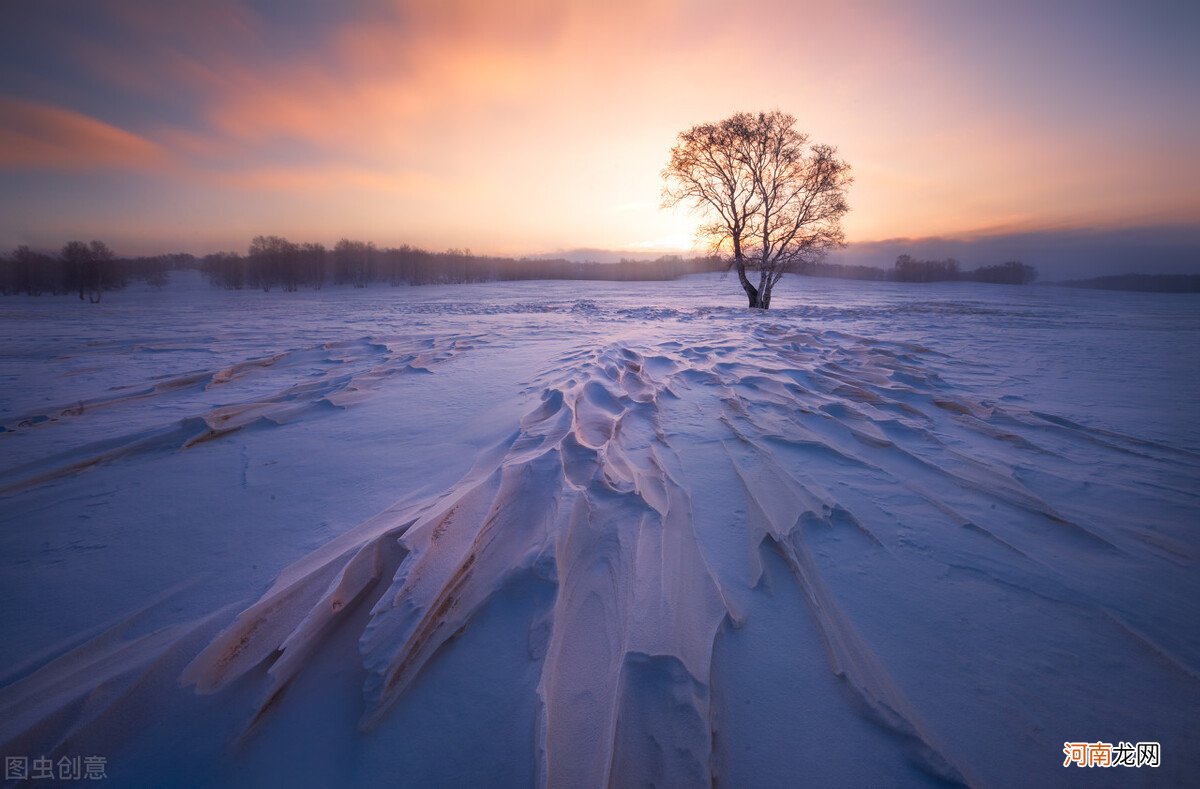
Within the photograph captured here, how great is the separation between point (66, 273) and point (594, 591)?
5324cm

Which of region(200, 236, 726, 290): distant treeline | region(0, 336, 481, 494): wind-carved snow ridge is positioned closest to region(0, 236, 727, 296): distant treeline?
region(200, 236, 726, 290): distant treeline

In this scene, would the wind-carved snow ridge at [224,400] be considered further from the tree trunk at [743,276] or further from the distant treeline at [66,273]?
the distant treeline at [66,273]

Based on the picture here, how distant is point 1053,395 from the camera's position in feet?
12.8

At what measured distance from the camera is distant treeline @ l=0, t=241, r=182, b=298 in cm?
3098

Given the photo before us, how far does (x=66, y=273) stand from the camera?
32000mm

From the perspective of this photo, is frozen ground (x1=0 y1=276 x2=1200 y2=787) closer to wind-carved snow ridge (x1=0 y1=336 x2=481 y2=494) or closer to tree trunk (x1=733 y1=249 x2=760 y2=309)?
wind-carved snow ridge (x1=0 y1=336 x2=481 y2=494)

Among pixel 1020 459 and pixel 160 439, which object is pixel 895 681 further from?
pixel 160 439

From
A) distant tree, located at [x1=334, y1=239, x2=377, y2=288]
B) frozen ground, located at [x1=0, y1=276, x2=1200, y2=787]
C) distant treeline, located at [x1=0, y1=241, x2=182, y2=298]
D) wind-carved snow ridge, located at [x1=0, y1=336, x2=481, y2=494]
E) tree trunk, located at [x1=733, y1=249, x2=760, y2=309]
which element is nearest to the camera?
frozen ground, located at [x1=0, y1=276, x2=1200, y2=787]

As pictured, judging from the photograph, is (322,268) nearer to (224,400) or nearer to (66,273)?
(66,273)

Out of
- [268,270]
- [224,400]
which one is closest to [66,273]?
[268,270]

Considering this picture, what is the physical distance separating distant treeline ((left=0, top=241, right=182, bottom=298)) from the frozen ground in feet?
145

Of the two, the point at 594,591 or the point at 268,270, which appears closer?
the point at 594,591

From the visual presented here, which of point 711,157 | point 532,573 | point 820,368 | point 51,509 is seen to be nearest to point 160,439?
point 51,509

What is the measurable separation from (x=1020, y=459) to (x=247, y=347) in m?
8.91
